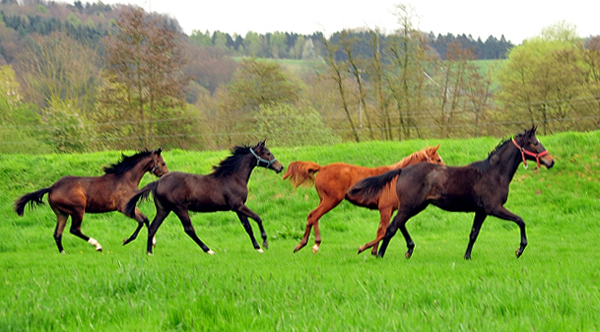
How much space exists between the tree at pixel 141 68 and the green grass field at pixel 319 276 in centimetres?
1886

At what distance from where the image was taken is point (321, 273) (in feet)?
22.6

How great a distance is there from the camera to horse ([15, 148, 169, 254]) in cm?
1083

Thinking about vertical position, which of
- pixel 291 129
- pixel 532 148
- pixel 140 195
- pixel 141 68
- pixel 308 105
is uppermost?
pixel 141 68

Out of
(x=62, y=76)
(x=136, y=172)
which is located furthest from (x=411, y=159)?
(x=62, y=76)

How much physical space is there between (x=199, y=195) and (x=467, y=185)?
194 inches

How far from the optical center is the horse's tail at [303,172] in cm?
1066

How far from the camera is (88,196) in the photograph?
11.0 meters

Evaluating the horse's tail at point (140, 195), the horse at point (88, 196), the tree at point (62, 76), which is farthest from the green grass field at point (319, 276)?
the tree at point (62, 76)

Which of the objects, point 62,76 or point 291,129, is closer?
point 291,129

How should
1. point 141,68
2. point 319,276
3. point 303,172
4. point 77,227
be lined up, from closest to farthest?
1. point 319,276
2. point 303,172
3. point 77,227
4. point 141,68

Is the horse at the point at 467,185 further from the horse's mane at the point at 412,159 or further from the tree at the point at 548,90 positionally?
the tree at the point at 548,90

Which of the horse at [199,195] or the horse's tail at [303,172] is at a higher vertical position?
the horse's tail at [303,172]

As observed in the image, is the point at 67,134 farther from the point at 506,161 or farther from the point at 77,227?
the point at 506,161

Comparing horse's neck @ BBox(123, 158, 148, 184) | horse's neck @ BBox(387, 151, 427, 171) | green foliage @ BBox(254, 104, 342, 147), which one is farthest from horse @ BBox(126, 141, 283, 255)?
green foliage @ BBox(254, 104, 342, 147)
